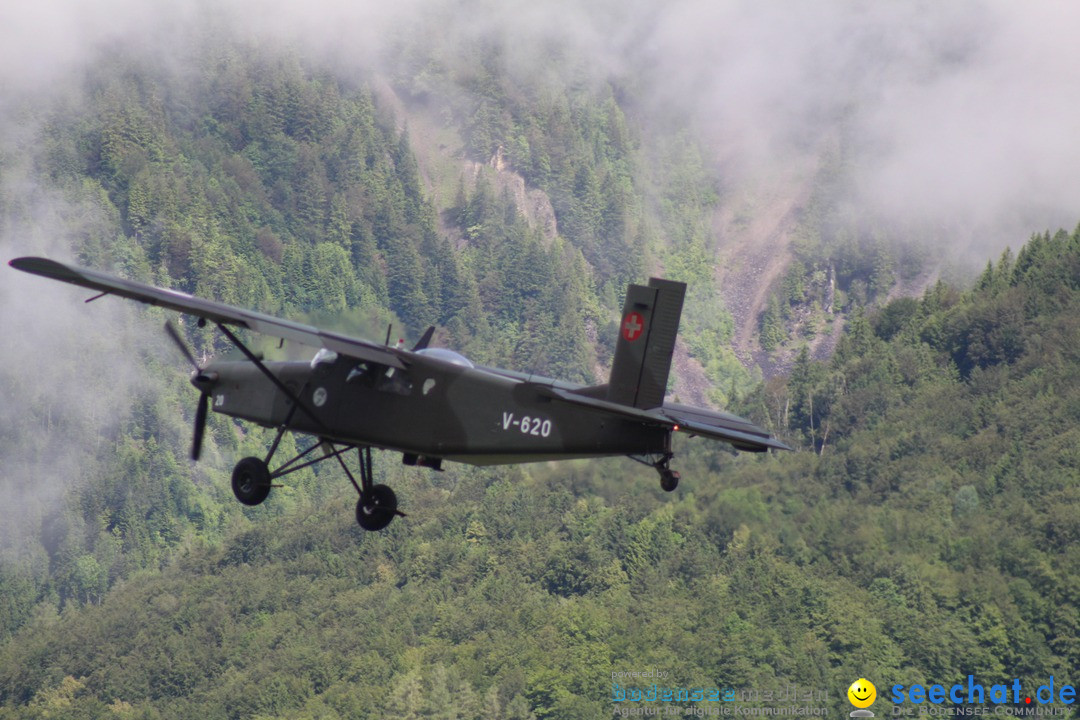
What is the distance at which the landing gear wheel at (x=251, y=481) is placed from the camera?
4703 centimetres

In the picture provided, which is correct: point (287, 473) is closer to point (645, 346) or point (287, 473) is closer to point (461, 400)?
point (461, 400)

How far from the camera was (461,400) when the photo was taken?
149ft

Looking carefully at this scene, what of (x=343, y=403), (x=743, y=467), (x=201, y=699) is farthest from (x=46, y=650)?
(x=343, y=403)

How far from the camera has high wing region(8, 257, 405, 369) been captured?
1726 inches

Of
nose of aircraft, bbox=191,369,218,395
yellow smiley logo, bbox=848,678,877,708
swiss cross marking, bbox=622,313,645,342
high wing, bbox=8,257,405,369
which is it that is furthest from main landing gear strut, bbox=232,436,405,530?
yellow smiley logo, bbox=848,678,877,708

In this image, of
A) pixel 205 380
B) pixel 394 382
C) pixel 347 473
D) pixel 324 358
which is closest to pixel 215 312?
pixel 324 358

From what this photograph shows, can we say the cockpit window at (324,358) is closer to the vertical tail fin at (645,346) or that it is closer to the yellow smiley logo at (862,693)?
the vertical tail fin at (645,346)

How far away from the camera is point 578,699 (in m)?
165

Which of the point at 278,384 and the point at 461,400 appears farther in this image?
the point at 278,384

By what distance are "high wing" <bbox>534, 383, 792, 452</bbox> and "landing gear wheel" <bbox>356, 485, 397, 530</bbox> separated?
18.8 feet

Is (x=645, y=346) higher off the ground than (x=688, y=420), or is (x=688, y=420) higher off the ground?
(x=645, y=346)

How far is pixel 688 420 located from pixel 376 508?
8.39 metres

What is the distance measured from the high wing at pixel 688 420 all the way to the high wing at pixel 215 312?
401 centimetres

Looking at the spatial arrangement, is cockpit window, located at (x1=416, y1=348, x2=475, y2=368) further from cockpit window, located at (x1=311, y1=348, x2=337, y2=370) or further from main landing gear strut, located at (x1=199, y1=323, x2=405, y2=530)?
main landing gear strut, located at (x1=199, y1=323, x2=405, y2=530)
